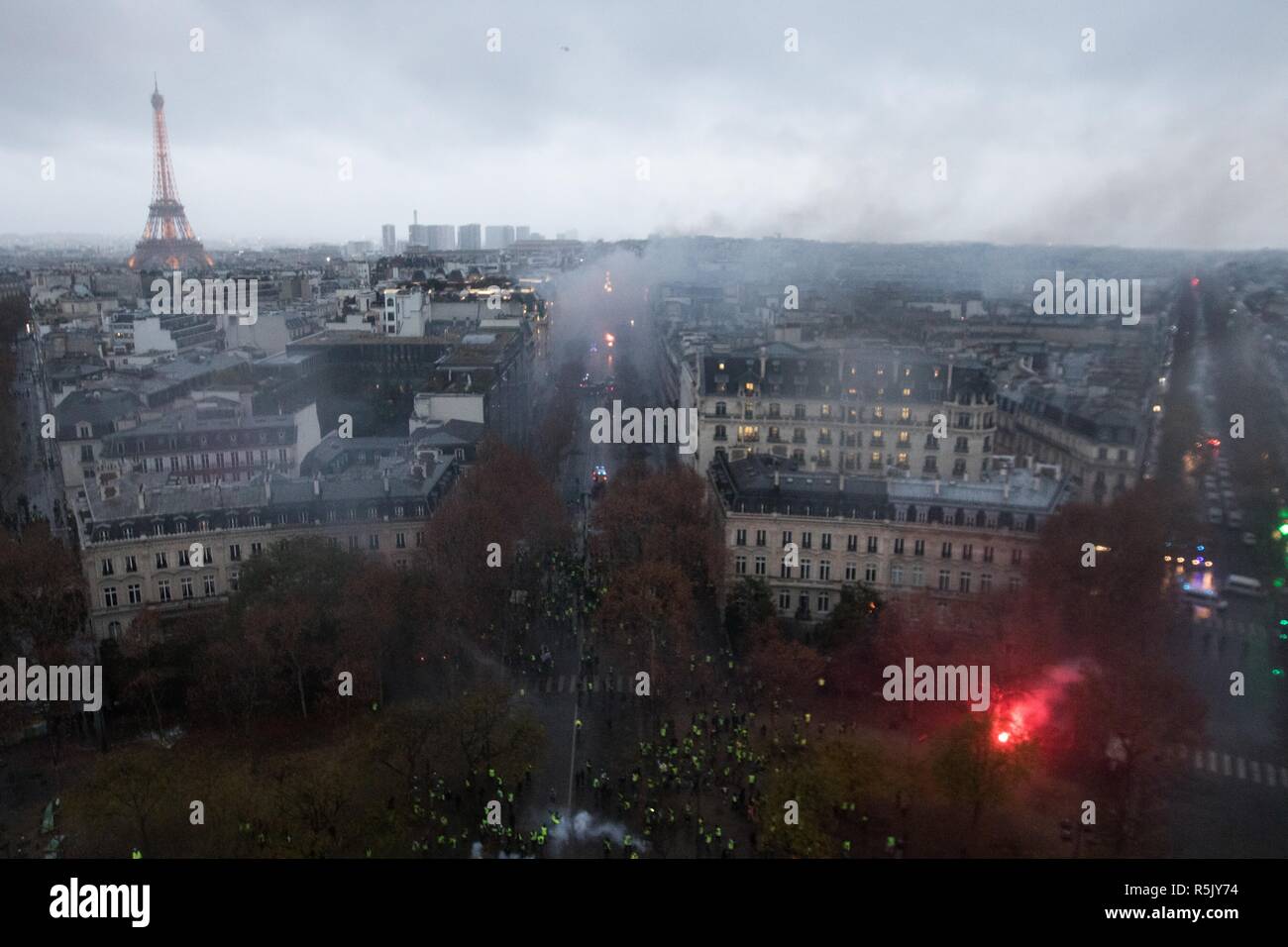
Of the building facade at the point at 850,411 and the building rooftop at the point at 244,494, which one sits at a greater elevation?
the building facade at the point at 850,411

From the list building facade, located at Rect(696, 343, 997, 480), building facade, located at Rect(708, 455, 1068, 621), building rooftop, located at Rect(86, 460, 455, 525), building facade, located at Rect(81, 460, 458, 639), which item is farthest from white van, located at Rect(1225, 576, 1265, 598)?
building rooftop, located at Rect(86, 460, 455, 525)

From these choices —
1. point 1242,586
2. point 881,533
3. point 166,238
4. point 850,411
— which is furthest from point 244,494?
point 166,238

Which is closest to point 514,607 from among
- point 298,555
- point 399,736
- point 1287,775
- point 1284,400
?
point 298,555

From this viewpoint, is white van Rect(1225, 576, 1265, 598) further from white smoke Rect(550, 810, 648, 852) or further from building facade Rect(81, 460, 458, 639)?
building facade Rect(81, 460, 458, 639)

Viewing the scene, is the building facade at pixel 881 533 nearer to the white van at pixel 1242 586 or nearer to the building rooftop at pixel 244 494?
the white van at pixel 1242 586

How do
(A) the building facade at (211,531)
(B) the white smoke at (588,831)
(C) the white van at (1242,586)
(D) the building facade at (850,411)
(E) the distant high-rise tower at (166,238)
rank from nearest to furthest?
(B) the white smoke at (588,831)
(A) the building facade at (211,531)
(C) the white van at (1242,586)
(D) the building facade at (850,411)
(E) the distant high-rise tower at (166,238)

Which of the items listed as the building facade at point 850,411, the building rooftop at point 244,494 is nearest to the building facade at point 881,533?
the building facade at point 850,411

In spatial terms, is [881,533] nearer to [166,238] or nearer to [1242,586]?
[1242,586]

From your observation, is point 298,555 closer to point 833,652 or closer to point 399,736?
point 399,736
